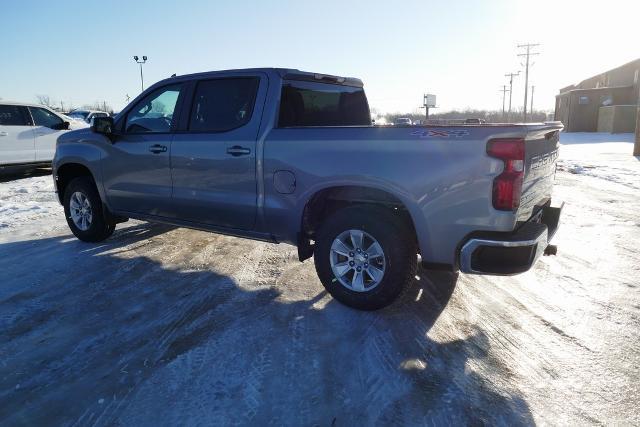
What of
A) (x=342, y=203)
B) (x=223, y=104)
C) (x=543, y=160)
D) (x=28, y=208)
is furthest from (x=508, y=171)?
(x=28, y=208)

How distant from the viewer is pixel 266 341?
10.8 feet

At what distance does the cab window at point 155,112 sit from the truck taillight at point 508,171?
328 cm

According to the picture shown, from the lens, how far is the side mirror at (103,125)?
17.0 feet

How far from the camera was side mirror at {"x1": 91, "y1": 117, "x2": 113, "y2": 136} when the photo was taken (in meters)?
5.17

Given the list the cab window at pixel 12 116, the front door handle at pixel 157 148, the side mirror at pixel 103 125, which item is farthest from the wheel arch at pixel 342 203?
the cab window at pixel 12 116

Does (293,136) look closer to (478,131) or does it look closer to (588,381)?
(478,131)

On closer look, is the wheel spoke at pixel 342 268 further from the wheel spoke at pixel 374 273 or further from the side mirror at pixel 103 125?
the side mirror at pixel 103 125

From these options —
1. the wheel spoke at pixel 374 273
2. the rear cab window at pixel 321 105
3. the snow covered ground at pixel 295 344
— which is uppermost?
the rear cab window at pixel 321 105

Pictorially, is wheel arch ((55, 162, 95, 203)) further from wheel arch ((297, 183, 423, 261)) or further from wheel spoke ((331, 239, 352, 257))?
wheel spoke ((331, 239, 352, 257))

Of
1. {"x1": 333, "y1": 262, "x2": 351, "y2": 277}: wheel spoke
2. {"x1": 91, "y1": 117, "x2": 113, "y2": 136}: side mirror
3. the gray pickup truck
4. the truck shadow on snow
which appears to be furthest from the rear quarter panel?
{"x1": 91, "y1": 117, "x2": 113, "y2": 136}: side mirror

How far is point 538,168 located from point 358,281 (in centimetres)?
164

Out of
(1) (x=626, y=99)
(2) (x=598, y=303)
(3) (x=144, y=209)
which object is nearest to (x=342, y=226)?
(2) (x=598, y=303)

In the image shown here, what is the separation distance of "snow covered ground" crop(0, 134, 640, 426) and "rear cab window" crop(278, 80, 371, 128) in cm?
155

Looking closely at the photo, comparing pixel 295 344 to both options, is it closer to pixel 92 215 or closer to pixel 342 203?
pixel 342 203
